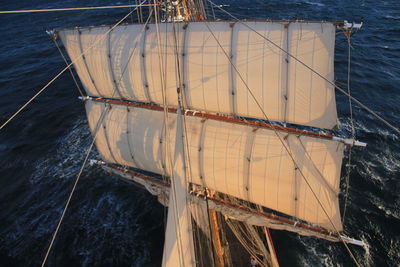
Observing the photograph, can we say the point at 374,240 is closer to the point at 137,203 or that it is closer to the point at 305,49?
the point at 305,49

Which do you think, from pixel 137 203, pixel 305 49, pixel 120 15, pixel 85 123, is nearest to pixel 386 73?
pixel 305 49

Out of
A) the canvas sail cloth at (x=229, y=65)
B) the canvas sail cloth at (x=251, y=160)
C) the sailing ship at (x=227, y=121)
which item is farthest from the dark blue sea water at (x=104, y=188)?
the canvas sail cloth at (x=229, y=65)

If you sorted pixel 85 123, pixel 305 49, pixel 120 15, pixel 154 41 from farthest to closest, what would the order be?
pixel 120 15 → pixel 85 123 → pixel 154 41 → pixel 305 49

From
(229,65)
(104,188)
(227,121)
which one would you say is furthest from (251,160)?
(104,188)

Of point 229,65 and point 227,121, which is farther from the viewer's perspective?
point 227,121

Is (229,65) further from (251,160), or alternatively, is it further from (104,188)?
(104,188)
